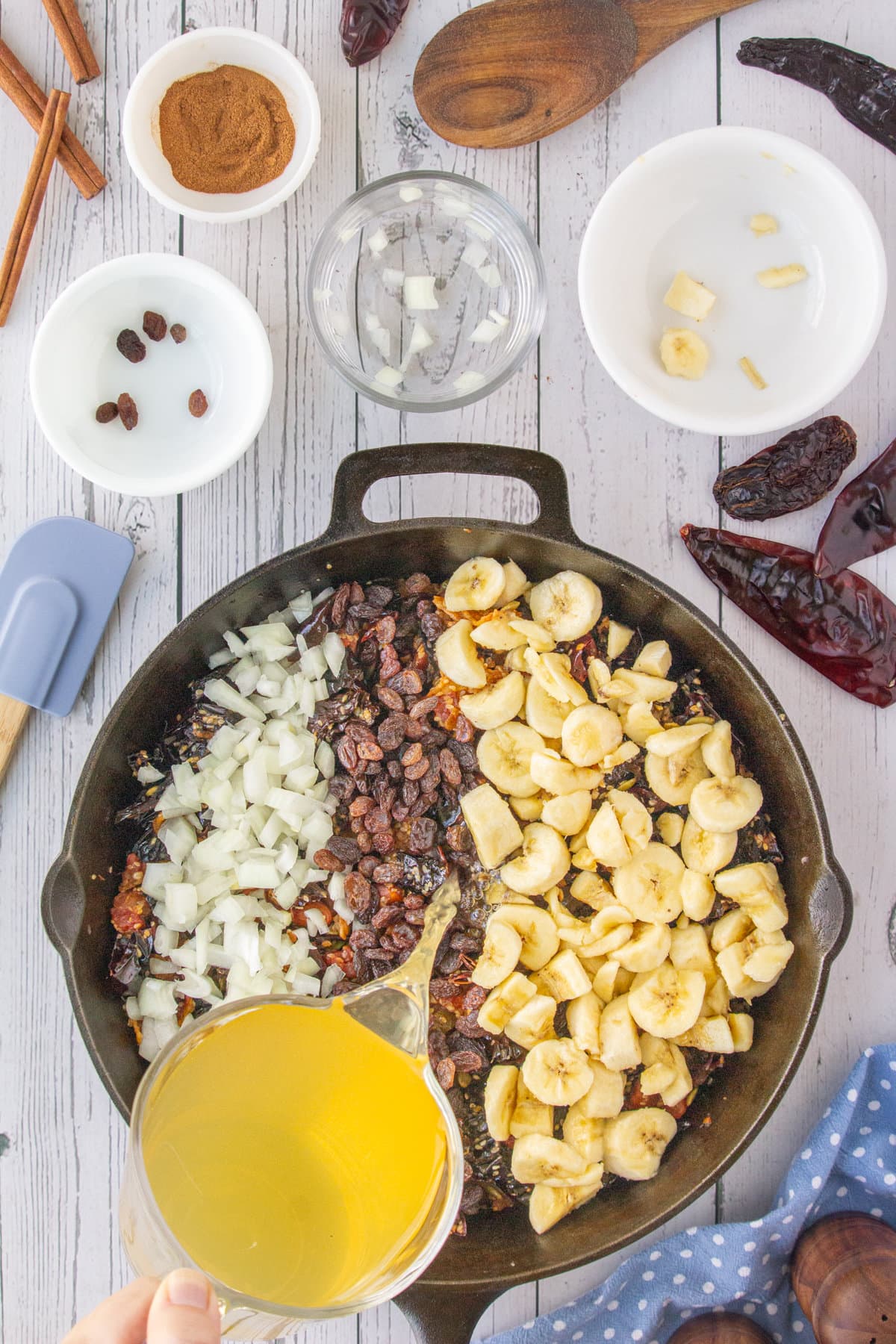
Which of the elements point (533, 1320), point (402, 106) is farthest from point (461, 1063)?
point (402, 106)

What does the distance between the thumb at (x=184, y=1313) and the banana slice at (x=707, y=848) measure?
1.00 m

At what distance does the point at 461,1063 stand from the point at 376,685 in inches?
25.1

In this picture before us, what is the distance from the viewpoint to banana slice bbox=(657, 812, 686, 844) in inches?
71.6

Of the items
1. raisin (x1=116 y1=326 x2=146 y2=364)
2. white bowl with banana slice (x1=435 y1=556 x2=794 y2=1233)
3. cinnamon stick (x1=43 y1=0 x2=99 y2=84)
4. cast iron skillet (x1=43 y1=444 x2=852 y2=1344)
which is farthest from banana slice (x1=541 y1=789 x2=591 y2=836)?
cinnamon stick (x1=43 y1=0 x2=99 y2=84)

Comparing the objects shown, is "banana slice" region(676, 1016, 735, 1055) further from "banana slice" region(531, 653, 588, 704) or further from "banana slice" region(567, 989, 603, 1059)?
"banana slice" region(531, 653, 588, 704)

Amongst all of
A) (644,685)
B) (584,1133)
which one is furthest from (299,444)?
(584,1133)

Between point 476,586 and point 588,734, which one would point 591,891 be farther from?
point 476,586

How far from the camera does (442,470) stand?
1.70 meters

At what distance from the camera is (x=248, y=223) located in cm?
196

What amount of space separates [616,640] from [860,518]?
51cm

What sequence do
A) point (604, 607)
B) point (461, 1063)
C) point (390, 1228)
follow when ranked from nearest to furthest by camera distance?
1. point (390, 1228)
2. point (461, 1063)
3. point (604, 607)

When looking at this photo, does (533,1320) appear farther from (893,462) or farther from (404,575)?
(893,462)

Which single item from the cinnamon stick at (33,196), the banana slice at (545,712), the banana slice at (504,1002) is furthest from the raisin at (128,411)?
the banana slice at (504,1002)

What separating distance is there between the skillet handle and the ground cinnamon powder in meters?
0.58
